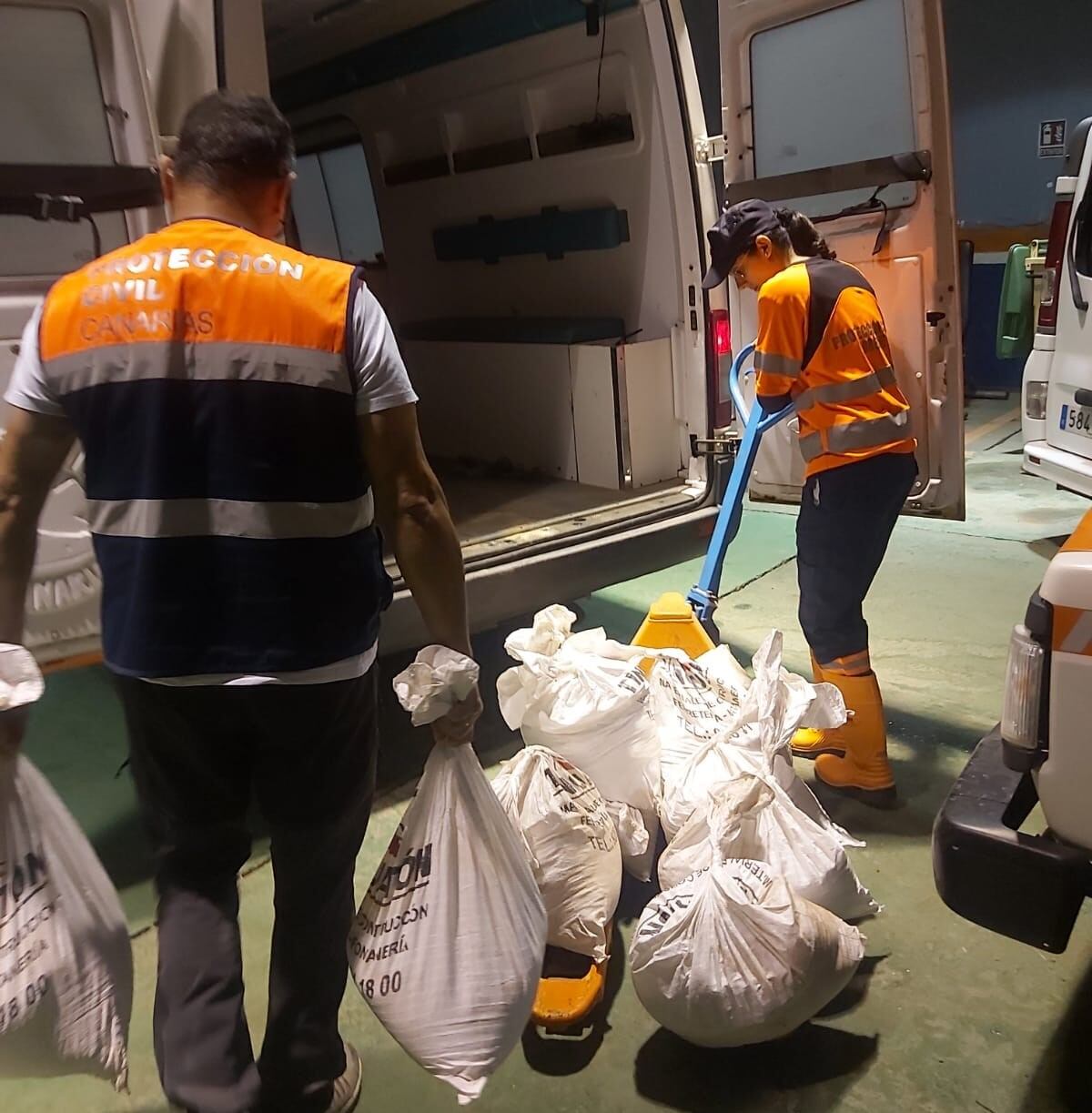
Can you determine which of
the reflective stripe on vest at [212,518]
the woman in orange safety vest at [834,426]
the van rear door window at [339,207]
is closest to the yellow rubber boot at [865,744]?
the woman in orange safety vest at [834,426]

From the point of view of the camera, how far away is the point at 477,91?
A: 176 inches

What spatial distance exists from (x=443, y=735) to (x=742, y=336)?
238cm

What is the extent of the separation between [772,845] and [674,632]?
982mm

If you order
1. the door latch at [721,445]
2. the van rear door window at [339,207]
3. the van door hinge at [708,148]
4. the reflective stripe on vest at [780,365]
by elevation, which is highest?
the van rear door window at [339,207]

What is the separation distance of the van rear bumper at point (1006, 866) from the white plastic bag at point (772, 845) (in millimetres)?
522

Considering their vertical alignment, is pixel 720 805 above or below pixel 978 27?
below

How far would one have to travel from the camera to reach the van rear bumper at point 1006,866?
1585mm

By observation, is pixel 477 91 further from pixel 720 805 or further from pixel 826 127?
pixel 720 805

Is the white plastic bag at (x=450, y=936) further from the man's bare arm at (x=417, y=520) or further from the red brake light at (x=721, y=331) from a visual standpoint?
the red brake light at (x=721, y=331)

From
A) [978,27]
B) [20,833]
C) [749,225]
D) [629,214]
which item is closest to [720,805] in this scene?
[20,833]

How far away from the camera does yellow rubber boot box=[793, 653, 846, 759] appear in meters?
3.08

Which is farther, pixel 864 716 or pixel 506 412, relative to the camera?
pixel 506 412

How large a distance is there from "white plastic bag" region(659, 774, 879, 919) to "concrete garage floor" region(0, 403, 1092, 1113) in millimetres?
Answer: 200

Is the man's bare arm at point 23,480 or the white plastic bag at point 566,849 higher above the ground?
the man's bare arm at point 23,480
